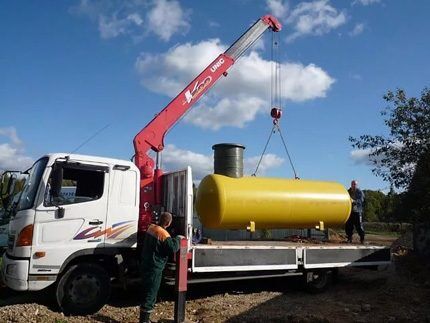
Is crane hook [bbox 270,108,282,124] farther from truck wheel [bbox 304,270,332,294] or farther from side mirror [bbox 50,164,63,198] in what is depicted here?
side mirror [bbox 50,164,63,198]

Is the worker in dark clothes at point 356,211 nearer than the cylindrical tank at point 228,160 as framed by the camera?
No

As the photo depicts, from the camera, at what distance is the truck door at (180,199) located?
850 cm

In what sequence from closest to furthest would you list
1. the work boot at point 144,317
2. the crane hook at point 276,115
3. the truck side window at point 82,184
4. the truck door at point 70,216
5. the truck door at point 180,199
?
the work boot at point 144,317, the truck door at point 70,216, the truck side window at point 82,184, the truck door at point 180,199, the crane hook at point 276,115

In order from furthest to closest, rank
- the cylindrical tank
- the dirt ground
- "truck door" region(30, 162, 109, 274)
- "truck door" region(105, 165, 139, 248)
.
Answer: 1. the cylindrical tank
2. "truck door" region(105, 165, 139, 248)
3. the dirt ground
4. "truck door" region(30, 162, 109, 274)

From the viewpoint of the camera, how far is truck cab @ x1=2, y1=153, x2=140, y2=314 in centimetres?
759

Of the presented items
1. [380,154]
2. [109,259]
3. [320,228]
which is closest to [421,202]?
[380,154]

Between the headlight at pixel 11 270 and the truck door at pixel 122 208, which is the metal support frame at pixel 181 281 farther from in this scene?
the headlight at pixel 11 270

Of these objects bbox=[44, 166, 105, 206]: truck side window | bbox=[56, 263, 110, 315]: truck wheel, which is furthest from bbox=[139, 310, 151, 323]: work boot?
bbox=[44, 166, 105, 206]: truck side window

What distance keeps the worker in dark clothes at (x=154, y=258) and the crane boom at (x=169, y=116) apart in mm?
1370

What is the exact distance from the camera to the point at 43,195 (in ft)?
25.3

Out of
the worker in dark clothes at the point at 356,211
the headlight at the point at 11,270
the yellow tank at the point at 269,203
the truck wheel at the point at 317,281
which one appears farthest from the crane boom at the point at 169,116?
the worker in dark clothes at the point at 356,211

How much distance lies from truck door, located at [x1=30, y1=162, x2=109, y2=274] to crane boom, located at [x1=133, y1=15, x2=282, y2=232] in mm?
1149

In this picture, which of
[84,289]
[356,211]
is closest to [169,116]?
[84,289]

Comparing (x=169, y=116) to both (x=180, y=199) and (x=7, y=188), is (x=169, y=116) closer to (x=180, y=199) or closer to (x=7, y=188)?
(x=180, y=199)
